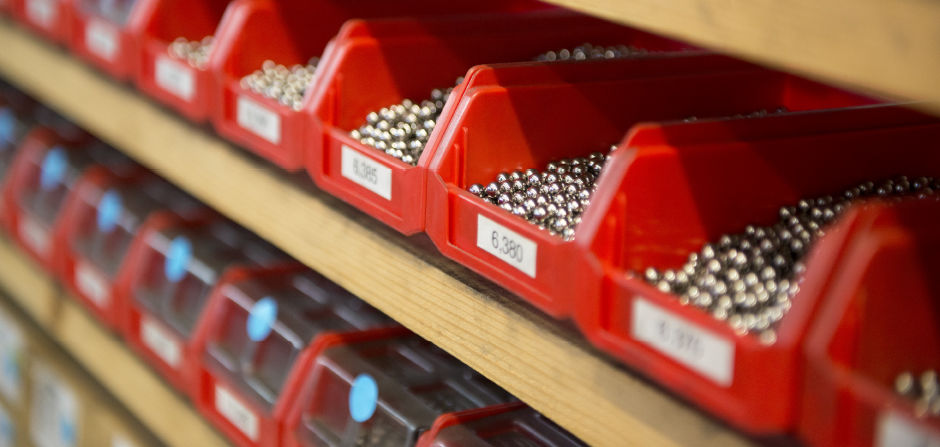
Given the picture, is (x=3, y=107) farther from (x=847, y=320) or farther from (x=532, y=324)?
(x=847, y=320)

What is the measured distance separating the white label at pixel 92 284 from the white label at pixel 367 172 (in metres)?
0.80

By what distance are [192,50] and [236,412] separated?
0.56m

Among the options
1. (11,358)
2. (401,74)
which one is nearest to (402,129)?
(401,74)

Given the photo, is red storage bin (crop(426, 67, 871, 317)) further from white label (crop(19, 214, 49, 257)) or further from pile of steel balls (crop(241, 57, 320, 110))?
white label (crop(19, 214, 49, 257))

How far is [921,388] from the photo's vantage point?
2.36ft

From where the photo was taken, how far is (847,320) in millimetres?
675

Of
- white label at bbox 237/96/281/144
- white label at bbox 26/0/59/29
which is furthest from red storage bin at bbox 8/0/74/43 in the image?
white label at bbox 237/96/281/144

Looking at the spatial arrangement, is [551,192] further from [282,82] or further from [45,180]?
[45,180]

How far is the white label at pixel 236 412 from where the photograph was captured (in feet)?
4.61

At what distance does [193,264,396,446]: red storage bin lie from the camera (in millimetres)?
1395

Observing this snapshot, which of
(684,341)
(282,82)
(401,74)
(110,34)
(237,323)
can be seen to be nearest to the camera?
(684,341)

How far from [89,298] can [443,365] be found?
2.56 feet

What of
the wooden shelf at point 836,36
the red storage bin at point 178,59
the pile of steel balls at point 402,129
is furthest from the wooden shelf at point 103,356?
the wooden shelf at point 836,36

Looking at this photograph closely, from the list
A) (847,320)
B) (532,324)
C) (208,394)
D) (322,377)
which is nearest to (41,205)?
(208,394)
